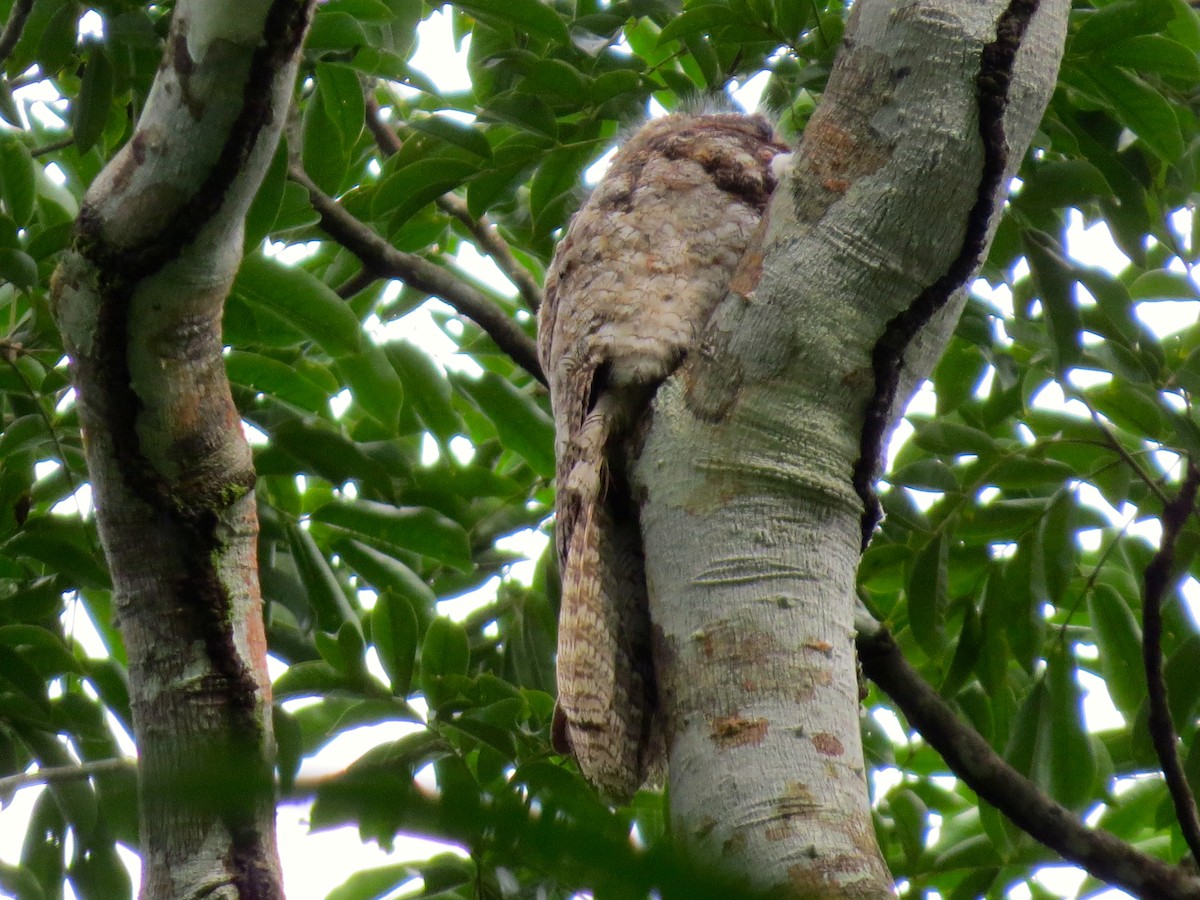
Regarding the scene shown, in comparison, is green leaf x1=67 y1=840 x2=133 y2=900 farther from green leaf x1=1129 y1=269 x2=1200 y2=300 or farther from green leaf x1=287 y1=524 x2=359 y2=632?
green leaf x1=1129 y1=269 x2=1200 y2=300

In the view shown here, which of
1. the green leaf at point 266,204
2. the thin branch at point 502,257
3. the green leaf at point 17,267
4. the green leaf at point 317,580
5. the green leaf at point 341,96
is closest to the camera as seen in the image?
the green leaf at point 266,204

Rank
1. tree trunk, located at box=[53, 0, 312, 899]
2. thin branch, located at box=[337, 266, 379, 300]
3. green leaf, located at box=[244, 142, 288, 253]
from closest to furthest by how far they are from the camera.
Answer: tree trunk, located at box=[53, 0, 312, 899], green leaf, located at box=[244, 142, 288, 253], thin branch, located at box=[337, 266, 379, 300]

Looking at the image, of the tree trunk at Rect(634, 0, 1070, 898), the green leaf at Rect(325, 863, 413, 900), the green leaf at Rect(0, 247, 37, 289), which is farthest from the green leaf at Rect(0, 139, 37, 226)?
the green leaf at Rect(325, 863, 413, 900)

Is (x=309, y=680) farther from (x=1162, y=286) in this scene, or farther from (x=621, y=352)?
(x=1162, y=286)

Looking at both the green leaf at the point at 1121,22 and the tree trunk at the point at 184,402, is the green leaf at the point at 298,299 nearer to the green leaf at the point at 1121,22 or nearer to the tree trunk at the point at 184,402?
the tree trunk at the point at 184,402

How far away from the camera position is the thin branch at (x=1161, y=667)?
2400mm

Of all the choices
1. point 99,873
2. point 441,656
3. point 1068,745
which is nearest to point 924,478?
point 1068,745

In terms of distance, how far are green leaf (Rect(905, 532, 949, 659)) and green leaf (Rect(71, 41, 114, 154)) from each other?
6.40ft

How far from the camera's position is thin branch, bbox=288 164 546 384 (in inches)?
113

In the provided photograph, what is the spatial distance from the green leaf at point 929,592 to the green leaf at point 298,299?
1.31 m

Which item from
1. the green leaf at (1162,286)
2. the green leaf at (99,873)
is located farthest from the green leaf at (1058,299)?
the green leaf at (99,873)

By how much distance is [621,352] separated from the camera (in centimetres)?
209

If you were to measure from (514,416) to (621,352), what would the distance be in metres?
0.84

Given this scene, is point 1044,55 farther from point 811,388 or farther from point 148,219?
point 148,219
